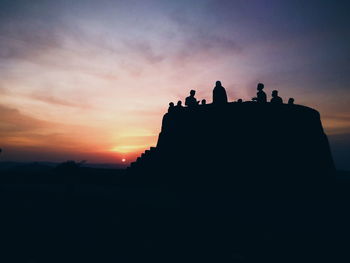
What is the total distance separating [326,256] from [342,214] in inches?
217

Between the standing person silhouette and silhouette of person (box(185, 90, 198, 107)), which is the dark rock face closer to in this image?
silhouette of person (box(185, 90, 198, 107))

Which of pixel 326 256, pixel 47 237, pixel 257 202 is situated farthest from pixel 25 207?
pixel 326 256

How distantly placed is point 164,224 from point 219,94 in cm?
727

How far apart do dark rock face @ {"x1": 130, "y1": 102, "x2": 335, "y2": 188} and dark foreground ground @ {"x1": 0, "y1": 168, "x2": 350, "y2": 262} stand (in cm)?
110

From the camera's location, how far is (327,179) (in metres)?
15.2

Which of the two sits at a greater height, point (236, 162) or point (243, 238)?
point (236, 162)

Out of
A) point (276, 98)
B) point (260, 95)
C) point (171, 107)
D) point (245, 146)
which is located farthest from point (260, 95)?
point (171, 107)

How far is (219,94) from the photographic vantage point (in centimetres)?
1387

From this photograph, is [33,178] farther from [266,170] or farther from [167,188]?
[266,170]

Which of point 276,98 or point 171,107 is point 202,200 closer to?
point 171,107

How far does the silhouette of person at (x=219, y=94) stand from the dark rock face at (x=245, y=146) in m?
0.36

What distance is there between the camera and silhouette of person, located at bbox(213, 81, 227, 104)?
1386 cm

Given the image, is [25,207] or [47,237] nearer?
[47,237]

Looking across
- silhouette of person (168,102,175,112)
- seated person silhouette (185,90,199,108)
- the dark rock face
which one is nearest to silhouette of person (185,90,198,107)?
seated person silhouette (185,90,199,108)
